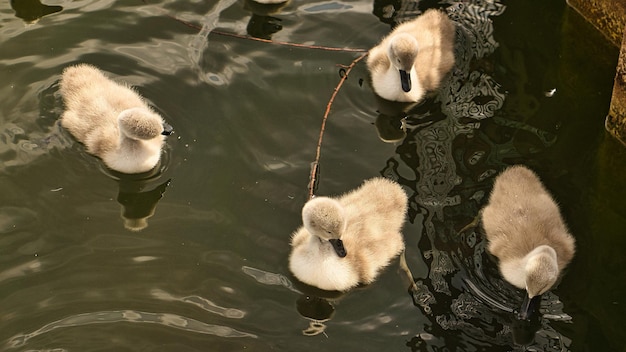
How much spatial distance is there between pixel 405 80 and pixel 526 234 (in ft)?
4.25

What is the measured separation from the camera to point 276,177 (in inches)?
210

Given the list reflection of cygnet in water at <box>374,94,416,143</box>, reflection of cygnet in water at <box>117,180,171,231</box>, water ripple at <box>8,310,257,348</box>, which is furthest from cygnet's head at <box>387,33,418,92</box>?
water ripple at <box>8,310,257,348</box>

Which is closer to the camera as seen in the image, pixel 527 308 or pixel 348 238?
pixel 527 308

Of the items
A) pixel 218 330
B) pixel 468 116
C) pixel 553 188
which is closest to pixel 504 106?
pixel 468 116

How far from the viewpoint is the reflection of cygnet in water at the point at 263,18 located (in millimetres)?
6301

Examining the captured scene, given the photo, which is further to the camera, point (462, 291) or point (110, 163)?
point (110, 163)

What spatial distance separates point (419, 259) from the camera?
4.94 metres

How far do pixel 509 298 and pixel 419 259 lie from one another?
49 cm

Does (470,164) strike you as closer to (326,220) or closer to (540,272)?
(540,272)

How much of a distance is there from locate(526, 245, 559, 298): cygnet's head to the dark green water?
8.1 inches

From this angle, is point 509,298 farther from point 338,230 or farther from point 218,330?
point 218,330

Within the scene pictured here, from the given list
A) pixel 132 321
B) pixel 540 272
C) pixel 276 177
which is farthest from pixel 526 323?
pixel 132 321

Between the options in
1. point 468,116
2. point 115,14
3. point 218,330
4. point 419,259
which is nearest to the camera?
point 218,330

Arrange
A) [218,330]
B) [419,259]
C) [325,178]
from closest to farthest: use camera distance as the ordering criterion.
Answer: [218,330], [419,259], [325,178]
